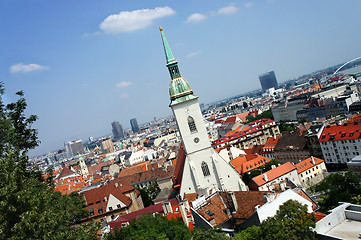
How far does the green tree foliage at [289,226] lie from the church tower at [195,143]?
→ 17845 millimetres

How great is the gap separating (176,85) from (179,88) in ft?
1.96

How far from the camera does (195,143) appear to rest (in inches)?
1697

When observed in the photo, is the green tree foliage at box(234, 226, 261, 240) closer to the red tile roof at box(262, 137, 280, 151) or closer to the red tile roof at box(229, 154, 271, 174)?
the red tile roof at box(229, 154, 271, 174)

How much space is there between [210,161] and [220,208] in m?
9.11

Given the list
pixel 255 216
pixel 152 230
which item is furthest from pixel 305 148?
pixel 152 230

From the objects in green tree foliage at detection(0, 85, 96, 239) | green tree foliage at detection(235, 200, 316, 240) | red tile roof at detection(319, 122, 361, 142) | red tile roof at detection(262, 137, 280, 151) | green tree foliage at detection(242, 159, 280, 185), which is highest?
green tree foliage at detection(0, 85, 96, 239)

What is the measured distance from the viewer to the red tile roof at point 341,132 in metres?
65.7

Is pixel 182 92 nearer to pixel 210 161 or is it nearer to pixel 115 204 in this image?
pixel 210 161

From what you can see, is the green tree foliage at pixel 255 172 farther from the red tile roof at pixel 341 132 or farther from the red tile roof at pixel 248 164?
the red tile roof at pixel 341 132

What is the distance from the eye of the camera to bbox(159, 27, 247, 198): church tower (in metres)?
42.7

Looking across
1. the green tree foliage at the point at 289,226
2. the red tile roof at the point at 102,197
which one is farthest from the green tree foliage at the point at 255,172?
the green tree foliage at the point at 289,226

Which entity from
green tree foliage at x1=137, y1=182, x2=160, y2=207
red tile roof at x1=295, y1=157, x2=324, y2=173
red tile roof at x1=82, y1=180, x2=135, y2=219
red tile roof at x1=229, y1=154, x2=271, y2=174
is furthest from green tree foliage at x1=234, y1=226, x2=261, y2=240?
green tree foliage at x1=137, y1=182, x2=160, y2=207

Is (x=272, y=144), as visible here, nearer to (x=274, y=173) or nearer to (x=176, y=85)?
→ (x=274, y=173)

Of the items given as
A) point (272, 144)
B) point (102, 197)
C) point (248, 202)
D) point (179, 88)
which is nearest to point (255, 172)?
point (272, 144)
